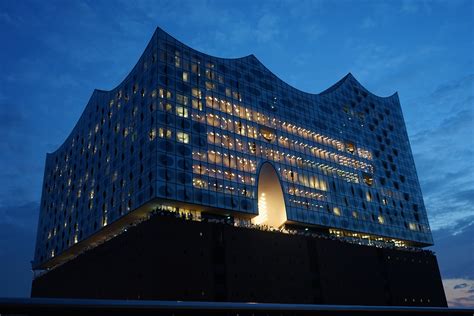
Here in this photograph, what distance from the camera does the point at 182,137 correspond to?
6825cm

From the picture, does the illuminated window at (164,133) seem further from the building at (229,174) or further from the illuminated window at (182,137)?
the illuminated window at (182,137)

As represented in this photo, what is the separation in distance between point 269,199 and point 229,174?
41.4 ft

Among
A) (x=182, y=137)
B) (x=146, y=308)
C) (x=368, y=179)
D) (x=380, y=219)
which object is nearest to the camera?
(x=146, y=308)

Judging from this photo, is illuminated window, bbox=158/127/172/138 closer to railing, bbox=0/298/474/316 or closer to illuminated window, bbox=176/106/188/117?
illuminated window, bbox=176/106/188/117

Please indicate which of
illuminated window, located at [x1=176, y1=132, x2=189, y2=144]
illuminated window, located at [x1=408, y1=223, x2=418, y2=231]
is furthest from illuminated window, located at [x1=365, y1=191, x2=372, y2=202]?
illuminated window, located at [x1=176, y1=132, x2=189, y2=144]

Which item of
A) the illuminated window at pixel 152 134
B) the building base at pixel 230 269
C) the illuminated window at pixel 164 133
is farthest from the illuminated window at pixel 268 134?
the illuminated window at pixel 152 134

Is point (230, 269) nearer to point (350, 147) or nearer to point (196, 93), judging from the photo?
point (196, 93)

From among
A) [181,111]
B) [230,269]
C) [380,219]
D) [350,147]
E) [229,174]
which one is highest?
[350,147]

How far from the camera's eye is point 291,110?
89.8 metres

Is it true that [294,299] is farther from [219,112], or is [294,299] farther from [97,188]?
[97,188]

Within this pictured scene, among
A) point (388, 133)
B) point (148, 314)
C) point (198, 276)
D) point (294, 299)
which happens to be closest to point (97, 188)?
point (198, 276)

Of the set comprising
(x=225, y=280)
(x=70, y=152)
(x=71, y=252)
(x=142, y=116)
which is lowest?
(x=225, y=280)

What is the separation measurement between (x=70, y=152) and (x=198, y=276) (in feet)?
181

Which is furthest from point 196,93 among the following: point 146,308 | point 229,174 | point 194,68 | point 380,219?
point 380,219
